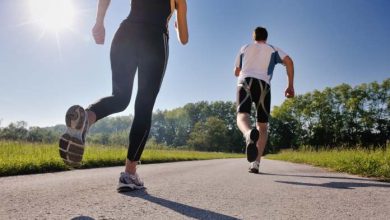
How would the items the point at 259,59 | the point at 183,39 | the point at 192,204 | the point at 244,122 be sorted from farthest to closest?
1. the point at 259,59
2. the point at 244,122
3. the point at 183,39
4. the point at 192,204

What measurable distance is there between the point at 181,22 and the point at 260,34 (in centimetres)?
276

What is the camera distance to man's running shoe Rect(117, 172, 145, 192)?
2.99 metres

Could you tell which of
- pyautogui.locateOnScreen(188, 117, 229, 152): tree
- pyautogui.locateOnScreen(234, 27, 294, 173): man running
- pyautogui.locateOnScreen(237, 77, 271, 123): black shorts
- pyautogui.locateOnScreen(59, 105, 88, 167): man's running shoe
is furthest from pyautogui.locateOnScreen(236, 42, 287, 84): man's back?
pyautogui.locateOnScreen(188, 117, 229, 152): tree

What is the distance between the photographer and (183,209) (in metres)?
2.32

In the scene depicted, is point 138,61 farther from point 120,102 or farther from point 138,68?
point 120,102

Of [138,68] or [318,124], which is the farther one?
[318,124]

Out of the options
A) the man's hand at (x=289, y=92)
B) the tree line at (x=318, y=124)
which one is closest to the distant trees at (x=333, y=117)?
the tree line at (x=318, y=124)

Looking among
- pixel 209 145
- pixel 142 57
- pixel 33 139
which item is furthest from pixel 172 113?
pixel 142 57

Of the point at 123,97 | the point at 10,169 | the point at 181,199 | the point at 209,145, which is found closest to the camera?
the point at 181,199

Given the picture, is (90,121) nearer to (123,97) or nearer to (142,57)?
→ (123,97)

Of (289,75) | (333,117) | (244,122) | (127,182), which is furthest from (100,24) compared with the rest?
(333,117)

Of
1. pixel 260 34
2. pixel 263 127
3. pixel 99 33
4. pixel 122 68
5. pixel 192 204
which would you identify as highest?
pixel 260 34

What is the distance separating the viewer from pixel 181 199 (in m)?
2.75

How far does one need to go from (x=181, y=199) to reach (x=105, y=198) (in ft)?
1.94
